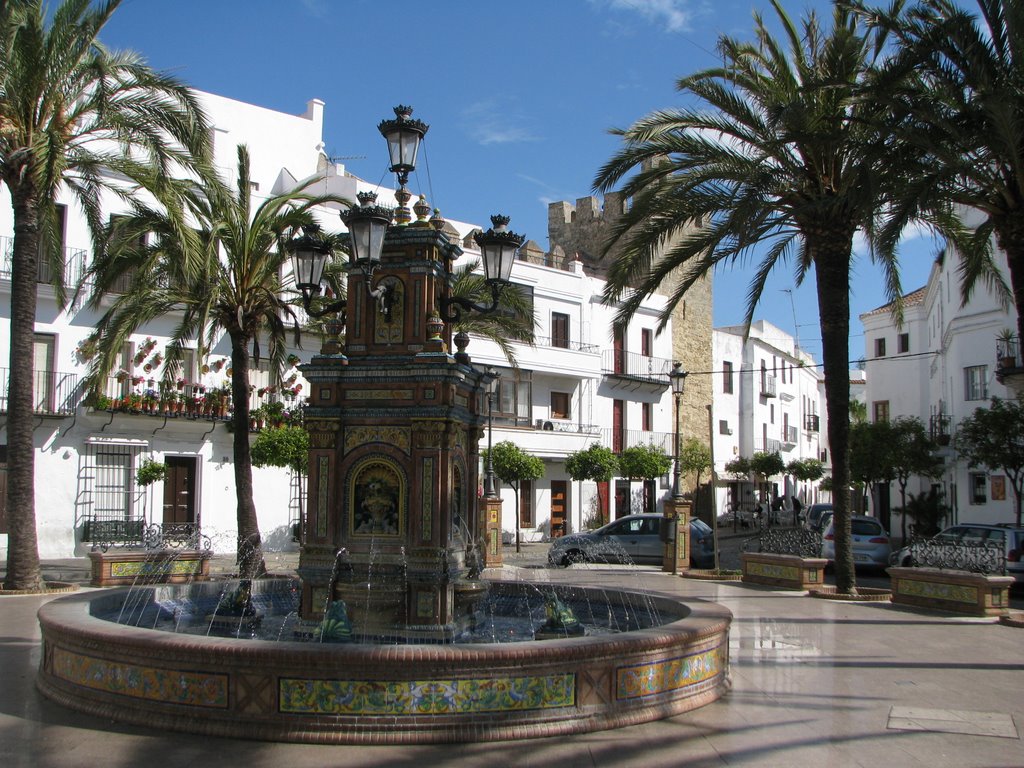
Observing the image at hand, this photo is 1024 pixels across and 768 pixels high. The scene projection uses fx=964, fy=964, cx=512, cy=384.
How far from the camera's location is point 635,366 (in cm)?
4184

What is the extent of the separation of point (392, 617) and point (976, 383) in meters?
28.4

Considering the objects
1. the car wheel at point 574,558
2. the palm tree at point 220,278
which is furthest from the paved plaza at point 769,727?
the car wheel at point 574,558

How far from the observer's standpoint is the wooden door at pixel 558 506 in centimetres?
3734

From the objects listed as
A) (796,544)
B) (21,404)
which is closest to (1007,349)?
(796,544)

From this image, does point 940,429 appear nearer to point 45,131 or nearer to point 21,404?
point 21,404

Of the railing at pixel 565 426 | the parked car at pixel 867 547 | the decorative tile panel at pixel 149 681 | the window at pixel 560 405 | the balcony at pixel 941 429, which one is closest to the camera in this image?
the decorative tile panel at pixel 149 681

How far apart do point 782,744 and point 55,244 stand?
14.5 meters

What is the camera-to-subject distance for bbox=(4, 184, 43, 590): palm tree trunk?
15633 millimetres

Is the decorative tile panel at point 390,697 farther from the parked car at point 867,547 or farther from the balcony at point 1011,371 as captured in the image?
the balcony at point 1011,371

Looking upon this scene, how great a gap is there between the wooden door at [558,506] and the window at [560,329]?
542cm

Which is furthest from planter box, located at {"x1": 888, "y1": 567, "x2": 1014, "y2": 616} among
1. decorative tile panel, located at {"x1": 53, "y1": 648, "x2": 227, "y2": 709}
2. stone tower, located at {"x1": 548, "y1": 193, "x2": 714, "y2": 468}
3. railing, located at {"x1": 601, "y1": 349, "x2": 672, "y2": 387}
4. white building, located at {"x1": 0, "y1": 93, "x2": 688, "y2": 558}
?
stone tower, located at {"x1": 548, "y1": 193, "x2": 714, "y2": 468}

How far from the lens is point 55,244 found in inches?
648

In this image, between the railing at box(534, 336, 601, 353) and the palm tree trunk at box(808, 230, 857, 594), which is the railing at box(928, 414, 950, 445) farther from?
the palm tree trunk at box(808, 230, 857, 594)

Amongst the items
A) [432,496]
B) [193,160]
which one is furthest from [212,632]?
[193,160]
